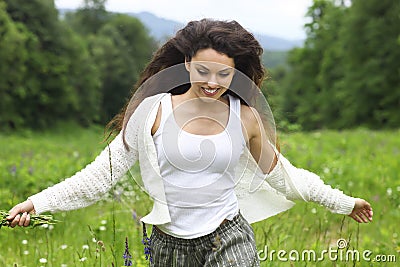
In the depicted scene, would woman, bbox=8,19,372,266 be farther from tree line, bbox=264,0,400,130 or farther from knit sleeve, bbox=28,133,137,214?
tree line, bbox=264,0,400,130

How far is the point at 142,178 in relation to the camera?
279 cm

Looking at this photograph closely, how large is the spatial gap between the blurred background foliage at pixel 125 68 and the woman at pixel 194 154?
24287 millimetres

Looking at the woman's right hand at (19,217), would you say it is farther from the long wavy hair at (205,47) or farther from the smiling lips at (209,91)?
the smiling lips at (209,91)

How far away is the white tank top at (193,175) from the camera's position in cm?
265

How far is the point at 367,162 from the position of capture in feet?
30.0

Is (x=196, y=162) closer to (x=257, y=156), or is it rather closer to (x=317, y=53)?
(x=257, y=156)

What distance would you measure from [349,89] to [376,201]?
32890 mm

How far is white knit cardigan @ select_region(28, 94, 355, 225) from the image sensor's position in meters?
2.68

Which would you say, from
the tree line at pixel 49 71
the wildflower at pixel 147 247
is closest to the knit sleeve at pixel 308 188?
the wildflower at pixel 147 247

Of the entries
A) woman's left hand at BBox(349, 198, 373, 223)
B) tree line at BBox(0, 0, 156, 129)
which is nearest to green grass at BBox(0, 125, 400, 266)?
woman's left hand at BBox(349, 198, 373, 223)

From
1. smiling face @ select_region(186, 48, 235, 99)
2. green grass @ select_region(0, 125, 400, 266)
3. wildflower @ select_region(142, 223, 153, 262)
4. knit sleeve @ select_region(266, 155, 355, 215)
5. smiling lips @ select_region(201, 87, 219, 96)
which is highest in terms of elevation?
smiling face @ select_region(186, 48, 235, 99)

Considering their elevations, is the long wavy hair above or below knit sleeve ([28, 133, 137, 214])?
above

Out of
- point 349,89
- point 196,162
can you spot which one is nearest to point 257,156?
point 196,162

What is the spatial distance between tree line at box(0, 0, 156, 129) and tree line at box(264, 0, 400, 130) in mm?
13326
